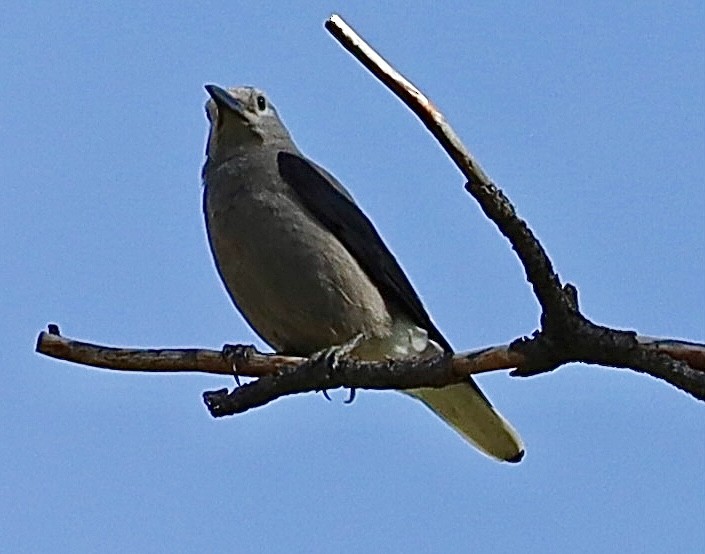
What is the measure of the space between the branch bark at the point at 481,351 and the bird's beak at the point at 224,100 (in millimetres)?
2738

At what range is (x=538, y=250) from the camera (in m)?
3.56

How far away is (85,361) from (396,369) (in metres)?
1.03

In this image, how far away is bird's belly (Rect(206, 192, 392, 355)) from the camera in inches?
Answer: 242

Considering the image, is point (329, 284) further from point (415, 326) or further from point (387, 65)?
point (387, 65)

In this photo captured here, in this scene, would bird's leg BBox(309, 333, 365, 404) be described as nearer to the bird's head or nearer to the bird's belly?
the bird's belly

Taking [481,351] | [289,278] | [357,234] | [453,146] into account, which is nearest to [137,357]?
[481,351]

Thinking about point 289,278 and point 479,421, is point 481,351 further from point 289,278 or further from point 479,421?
point 479,421

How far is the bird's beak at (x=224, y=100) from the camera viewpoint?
23.1 ft

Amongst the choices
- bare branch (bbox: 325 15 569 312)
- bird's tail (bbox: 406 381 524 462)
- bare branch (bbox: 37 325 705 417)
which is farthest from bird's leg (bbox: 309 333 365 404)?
bare branch (bbox: 325 15 569 312)

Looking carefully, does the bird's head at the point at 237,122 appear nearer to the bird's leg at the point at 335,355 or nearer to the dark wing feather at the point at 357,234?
the dark wing feather at the point at 357,234

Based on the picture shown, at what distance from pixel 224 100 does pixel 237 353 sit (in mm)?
2564

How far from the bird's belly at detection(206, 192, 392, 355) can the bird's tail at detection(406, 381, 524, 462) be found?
504mm

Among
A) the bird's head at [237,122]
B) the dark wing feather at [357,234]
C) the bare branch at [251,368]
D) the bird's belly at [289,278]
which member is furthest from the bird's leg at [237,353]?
the bird's head at [237,122]

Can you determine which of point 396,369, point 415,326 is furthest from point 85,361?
point 415,326
